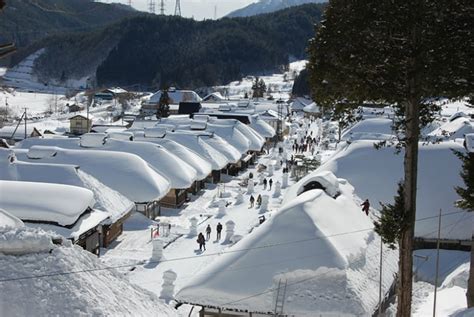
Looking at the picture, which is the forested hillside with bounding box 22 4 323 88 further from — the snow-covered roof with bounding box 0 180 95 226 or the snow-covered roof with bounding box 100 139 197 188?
the snow-covered roof with bounding box 0 180 95 226

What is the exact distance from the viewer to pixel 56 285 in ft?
29.6

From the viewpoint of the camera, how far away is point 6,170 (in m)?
25.1

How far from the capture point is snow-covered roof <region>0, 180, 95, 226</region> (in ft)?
65.2

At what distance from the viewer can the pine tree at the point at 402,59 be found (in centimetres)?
923

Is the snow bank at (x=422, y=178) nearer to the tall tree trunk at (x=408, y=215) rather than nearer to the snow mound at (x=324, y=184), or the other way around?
the snow mound at (x=324, y=184)

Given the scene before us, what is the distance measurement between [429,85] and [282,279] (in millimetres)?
6355

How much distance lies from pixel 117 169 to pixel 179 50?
139m

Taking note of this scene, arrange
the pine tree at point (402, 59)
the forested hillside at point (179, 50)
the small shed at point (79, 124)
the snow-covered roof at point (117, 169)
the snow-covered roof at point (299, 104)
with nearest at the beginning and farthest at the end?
1. the pine tree at point (402, 59)
2. the snow-covered roof at point (117, 169)
3. the small shed at point (79, 124)
4. the snow-covered roof at point (299, 104)
5. the forested hillside at point (179, 50)

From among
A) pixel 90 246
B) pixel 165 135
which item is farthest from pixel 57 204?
pixel 165 135

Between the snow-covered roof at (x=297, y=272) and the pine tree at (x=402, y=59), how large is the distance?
143 inches

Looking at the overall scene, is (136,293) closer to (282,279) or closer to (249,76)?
(282,279)

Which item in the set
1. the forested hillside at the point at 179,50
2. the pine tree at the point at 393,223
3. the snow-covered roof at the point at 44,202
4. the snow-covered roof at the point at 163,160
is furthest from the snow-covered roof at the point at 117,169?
the forested hillside at the point at 179,50

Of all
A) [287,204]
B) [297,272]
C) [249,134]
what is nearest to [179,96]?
[249,134]

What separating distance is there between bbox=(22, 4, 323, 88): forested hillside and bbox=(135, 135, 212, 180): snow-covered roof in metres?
107
